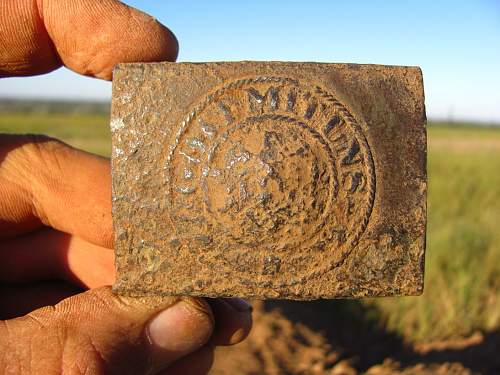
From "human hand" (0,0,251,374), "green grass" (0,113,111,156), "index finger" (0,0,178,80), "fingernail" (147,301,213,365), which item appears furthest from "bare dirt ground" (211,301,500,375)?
"green grass" (0,113,111,156)

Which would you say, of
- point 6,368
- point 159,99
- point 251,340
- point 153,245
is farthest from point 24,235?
point 251,340

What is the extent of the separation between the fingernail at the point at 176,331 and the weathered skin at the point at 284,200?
182mm

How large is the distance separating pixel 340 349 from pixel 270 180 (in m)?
2.73

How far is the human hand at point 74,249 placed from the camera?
151 cm

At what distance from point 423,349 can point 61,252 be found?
8.97 feet

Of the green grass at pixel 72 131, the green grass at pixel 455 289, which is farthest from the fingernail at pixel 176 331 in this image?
the green grass at pixel 72 131

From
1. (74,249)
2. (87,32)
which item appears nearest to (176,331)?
(74,249)

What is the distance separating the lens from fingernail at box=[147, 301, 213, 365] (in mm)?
1607

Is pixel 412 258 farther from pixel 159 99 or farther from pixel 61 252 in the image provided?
pixel 61 252

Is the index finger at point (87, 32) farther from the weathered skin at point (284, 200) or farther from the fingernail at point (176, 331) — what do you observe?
the fingernail at point (176, 331)

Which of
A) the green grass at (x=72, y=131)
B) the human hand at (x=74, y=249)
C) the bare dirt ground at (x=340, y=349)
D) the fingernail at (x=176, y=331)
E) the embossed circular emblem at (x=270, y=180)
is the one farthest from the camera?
the green grass at (x=72, y=131)

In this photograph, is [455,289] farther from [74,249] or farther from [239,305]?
[74,249]

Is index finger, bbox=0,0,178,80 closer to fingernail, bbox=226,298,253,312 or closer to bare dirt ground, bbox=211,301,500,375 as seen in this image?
fingernail, bbox=226,298,253,312

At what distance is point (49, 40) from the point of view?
77.2 inches
